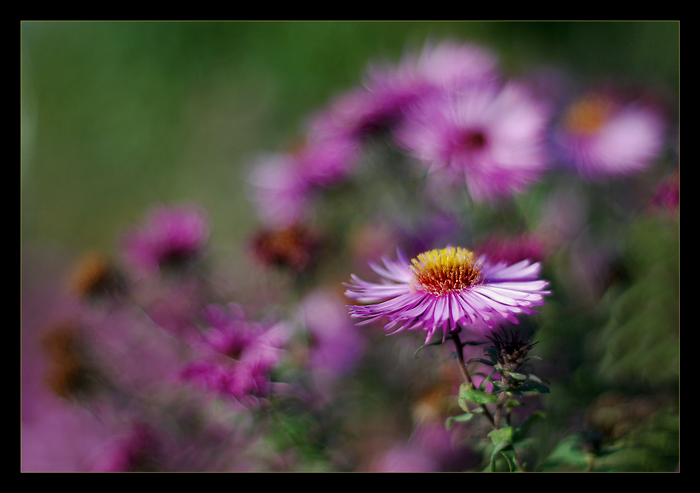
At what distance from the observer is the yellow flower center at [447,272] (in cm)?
59

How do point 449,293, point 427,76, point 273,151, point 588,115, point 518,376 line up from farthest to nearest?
point 273,151 → point 588,115 → point 427,76 → point 449,293 → point 518,376

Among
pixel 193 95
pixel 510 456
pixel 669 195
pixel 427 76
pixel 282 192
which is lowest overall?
pixel 510 456

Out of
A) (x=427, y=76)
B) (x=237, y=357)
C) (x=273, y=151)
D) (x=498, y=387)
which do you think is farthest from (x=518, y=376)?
(x=273, y=151)

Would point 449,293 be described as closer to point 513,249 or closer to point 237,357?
point 513,249

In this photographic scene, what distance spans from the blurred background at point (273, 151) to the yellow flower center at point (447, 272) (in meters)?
0.20

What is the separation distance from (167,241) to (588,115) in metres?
0.87

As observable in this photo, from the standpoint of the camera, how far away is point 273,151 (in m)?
1.89

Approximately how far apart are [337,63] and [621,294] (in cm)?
141

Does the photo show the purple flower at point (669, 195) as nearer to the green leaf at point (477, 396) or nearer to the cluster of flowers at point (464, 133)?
the cluster of flowers at point (464, 133)

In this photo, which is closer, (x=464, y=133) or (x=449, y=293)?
(x=449, y=293)

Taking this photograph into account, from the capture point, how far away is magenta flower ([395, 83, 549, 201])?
843 mm

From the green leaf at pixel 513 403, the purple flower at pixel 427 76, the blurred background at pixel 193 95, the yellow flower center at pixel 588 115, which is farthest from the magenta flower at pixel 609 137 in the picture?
the green leaf at pixel 513 403

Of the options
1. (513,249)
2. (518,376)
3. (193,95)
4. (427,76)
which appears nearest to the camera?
(518,376)

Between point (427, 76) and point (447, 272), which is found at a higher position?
point (427, 76)
